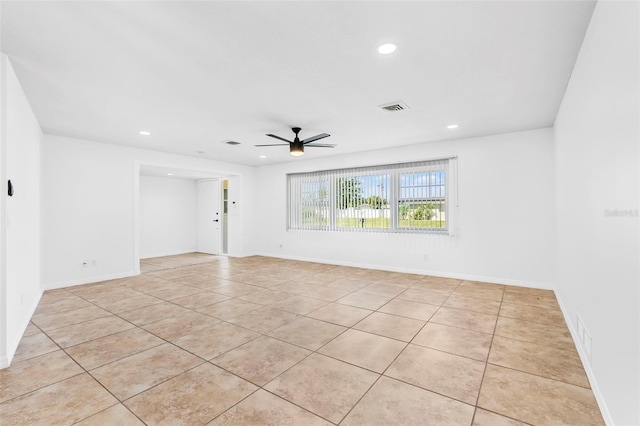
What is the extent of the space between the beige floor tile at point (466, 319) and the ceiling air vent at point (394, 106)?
253cm

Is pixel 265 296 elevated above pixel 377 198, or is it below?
below

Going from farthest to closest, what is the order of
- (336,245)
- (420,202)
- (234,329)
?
1. (336,245)
2. (420,202)
3. (234,329)

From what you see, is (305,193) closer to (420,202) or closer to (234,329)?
(420,202)

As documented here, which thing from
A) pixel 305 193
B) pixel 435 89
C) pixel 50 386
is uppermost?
pixel 435 89

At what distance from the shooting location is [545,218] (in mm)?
4590

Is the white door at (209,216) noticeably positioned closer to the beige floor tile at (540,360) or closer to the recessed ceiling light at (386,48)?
the recessed ceiling light at (386,48)

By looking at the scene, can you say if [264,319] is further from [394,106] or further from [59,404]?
[394,106]

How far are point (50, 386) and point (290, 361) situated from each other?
170 centimetres

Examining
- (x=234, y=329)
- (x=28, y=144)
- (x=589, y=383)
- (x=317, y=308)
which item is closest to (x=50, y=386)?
(x=234, y=329)

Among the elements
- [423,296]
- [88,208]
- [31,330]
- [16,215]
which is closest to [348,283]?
[423,296]

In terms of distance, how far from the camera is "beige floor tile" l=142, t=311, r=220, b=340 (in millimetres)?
3021

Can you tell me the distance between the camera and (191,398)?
197 centimetres

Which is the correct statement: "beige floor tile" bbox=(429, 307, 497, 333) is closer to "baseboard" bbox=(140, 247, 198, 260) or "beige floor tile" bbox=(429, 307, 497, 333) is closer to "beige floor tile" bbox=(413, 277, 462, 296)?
"beige floor tile" bbox=(413, 277, 462, 296)

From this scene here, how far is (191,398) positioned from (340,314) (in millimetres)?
1941
